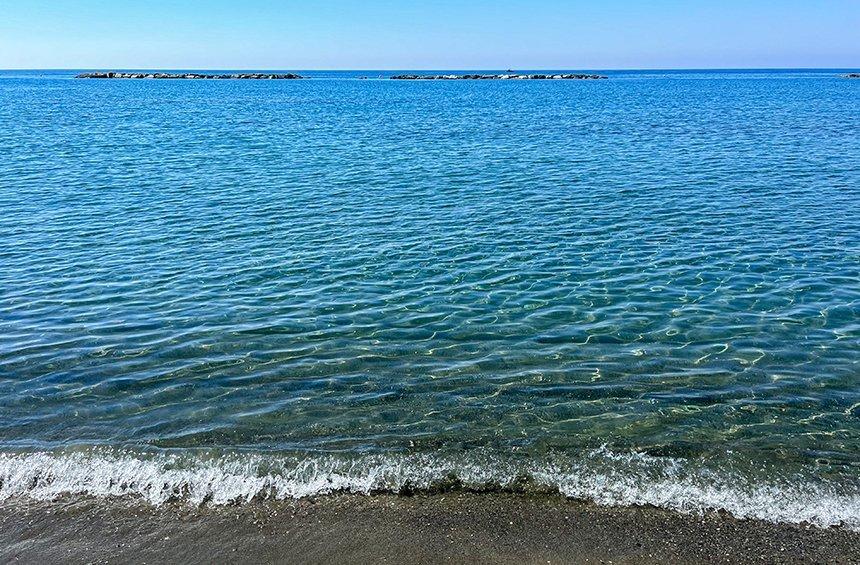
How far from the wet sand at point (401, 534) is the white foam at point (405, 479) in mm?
263

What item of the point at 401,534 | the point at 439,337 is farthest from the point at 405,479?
the point at 439,337

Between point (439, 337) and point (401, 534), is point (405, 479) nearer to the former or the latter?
point (401, 534)

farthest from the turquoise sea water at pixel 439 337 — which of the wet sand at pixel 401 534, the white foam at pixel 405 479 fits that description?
the wet sand at pixel 401 534

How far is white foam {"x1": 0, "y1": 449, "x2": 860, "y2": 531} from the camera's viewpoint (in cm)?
866

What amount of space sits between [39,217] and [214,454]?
64.6 feet

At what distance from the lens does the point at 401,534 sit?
26.5 feet

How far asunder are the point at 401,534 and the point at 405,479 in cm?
128

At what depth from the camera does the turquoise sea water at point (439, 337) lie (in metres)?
9.59

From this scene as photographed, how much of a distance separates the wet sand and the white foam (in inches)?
10.4

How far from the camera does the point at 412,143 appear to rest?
47.3 metres

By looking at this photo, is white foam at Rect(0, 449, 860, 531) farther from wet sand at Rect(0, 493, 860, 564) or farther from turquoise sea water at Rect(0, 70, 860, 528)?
wet sand at Rect(0, 493, 860, 564)

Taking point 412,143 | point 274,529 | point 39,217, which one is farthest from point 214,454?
point 412,143

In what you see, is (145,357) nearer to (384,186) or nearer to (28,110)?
(384,186)

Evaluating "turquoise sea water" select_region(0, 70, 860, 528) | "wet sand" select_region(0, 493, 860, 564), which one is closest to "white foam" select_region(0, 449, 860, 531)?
"turquoise sea water" select_region(0, 70, 860, 528)
